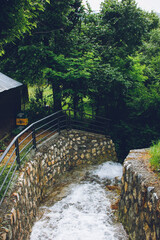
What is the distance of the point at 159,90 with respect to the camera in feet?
36.5

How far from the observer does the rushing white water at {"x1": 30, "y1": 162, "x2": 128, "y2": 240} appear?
5832 mm

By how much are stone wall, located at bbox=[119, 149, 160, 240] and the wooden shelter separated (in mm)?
6006

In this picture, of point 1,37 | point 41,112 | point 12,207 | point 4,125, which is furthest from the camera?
point 41,112

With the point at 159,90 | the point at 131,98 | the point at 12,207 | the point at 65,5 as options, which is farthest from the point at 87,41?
the point at 12,207

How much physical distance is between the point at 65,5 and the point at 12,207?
406 inches

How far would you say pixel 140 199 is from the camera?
5.07 m

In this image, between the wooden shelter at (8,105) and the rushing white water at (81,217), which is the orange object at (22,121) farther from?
the rushing white water at (81,217)

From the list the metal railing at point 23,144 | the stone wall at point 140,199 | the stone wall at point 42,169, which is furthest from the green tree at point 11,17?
the stone wall at point 140,199

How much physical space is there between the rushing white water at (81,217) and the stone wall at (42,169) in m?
0.51

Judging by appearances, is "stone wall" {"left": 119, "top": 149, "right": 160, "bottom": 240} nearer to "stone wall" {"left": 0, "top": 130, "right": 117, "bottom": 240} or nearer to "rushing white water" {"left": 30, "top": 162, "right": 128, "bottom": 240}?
"rushing white water" {"left": 30, "top": 162, "right": 128, "bottom": 240}

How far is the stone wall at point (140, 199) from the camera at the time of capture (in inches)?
172

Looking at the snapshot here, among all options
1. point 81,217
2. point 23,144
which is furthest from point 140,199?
point 23,144

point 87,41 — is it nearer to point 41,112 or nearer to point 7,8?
point 41,112

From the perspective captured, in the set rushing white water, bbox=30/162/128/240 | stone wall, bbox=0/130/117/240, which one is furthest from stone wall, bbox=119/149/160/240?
stone wall, bbox=0/130/117/240
